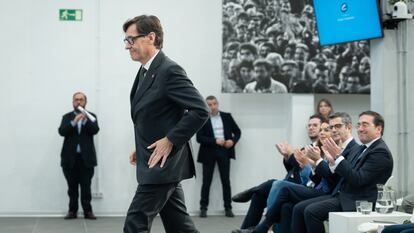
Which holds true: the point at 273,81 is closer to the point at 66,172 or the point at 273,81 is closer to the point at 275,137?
the point at 275,137

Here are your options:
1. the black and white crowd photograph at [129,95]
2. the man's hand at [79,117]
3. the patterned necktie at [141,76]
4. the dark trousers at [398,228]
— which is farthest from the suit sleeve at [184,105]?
the man's hand at [79,117]

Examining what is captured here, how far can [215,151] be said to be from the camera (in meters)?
9.10

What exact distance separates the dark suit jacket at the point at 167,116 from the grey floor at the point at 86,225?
4.34m

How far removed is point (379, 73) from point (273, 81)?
2367 millimetres

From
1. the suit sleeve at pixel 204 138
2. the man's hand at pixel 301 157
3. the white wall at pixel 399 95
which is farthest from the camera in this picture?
the suit sleeve at pixel 204 138

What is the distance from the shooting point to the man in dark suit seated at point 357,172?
4.83 meters

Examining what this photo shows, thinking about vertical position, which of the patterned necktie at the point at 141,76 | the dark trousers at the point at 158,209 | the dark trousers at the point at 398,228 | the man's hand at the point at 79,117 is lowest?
the dark trousers at the point at 398,228

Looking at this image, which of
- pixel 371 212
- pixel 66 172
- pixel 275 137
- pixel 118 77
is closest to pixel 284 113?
pixel 275 137

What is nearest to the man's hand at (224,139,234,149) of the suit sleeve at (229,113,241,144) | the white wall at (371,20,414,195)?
→ the suit sleeve at (229,113,241,144)

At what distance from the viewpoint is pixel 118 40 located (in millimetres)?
9258

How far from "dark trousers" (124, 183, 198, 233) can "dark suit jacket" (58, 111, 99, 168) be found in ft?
17.7

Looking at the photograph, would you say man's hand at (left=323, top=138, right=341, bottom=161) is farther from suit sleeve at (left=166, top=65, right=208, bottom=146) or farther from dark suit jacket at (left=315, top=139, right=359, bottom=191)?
suit sleeve at (left=166, top=65, right=208, bottom=146)

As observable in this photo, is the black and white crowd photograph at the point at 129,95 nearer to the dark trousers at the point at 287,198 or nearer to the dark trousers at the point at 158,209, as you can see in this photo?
the dark trousers at the point at 287,198

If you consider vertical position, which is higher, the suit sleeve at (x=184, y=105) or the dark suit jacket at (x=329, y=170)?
the suit sleeve at (x=184, y=105)
